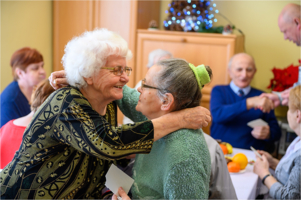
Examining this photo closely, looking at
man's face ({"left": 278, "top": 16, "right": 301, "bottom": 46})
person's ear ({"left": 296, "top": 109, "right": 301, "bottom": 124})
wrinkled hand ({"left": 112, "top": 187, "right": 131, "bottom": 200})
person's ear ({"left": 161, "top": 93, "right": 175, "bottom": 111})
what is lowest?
wrinkled hand ({"left": 112, "top": 187, "right": 131, "bottom": 200})

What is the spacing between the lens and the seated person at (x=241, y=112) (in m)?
2.86

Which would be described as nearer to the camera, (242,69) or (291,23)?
(291,23)

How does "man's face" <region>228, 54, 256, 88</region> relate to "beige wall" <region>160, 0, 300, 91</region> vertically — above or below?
below

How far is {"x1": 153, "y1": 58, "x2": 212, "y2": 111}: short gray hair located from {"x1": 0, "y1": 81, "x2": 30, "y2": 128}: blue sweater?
1628 millimetres

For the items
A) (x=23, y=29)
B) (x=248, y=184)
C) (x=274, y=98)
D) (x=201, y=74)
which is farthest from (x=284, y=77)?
(x=23, y=29)

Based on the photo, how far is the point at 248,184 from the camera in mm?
1822

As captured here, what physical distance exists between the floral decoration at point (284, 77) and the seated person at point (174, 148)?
2234 mm

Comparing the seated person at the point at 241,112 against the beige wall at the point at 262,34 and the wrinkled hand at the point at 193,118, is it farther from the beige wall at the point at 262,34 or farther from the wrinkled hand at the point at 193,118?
the wrinkled hand at the point at 193,118

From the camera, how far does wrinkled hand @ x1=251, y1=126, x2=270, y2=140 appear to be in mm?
2852

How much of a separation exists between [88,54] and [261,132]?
6.70 ft

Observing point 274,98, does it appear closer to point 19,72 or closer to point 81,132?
point 81,132

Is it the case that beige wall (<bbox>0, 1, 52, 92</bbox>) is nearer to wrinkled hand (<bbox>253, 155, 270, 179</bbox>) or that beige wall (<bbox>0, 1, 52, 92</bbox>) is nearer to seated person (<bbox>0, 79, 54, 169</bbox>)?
seated person (<bbox>0, 79, 54, 169</bbox>)

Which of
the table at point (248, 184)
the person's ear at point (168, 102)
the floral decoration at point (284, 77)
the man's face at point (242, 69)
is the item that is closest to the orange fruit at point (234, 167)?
the table at point (248, 184)

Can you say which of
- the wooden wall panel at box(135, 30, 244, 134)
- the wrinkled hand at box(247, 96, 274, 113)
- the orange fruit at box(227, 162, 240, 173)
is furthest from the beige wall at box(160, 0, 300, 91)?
the orange fruit at box(227, 162, 240, 173)
